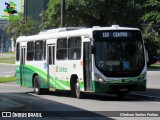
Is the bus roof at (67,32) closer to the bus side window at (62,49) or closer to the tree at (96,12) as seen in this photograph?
the bus side window at (62,49)

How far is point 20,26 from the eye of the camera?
77875 millimetres

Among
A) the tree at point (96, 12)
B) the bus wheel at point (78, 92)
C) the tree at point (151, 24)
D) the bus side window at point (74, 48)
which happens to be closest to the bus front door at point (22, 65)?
the bus side window at point (74, 48)

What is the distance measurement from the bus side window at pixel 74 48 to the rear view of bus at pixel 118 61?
135 cm

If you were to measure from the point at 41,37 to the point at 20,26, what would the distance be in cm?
5334

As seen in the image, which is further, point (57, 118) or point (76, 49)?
point (76, 49)

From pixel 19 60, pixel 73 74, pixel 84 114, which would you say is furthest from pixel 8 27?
pixel 84 114

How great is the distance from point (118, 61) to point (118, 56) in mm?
204

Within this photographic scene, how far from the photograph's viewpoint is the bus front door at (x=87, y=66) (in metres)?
20.3

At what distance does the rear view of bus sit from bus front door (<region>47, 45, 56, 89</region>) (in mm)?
4179

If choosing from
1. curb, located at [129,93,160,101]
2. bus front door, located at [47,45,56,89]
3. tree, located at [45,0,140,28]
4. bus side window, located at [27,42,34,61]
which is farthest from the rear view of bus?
tree, located at [45,0,140,28]

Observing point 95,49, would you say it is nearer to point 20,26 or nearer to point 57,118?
point 57,118

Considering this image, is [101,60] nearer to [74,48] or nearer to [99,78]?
[99,78]

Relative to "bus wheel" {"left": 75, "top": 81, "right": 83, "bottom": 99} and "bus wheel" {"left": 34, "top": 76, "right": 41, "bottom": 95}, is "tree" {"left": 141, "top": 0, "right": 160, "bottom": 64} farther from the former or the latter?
"bus wheel" {"left": 75, "top": 81, "right": 83, "bottom": 99}

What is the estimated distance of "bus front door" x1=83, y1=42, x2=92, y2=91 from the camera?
20.3 m
